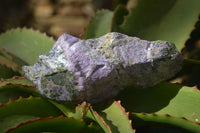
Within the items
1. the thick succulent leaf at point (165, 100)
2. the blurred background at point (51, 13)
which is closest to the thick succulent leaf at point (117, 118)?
the thick succulent leaf at point (165, 100)

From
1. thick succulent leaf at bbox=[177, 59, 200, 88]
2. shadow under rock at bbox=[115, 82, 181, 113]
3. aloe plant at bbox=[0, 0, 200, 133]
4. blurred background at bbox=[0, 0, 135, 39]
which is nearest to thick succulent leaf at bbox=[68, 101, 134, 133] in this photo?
aloe plant at bbox=[0, 0, 200, 133]

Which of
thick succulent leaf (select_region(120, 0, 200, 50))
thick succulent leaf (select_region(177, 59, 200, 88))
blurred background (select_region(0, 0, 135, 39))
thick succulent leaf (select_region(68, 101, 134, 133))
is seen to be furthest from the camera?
blurred background (select_region(0, 0, 135, 39))

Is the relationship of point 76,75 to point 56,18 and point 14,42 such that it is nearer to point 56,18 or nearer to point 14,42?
point 14,42

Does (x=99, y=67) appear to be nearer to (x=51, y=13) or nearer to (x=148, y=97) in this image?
(x=148, y=97)

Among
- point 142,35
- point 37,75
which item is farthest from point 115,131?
point 142,35

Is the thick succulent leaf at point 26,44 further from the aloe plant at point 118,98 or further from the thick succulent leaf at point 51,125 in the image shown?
the thick succulent leaf at point 51,125

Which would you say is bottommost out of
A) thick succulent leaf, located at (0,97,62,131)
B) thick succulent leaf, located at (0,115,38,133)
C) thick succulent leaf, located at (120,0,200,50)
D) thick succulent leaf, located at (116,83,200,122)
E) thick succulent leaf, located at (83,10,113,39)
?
thick succulent leaf, located at (116,83,200,122)

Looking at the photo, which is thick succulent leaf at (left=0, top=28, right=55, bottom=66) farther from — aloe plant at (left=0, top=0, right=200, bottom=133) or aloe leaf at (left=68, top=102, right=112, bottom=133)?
aloe leaf at (left=68, top=102, right=112, bottom=133)

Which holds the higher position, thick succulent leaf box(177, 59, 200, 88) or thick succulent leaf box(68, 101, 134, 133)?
thick succulent leaf box(177, 59, 200, 88)
